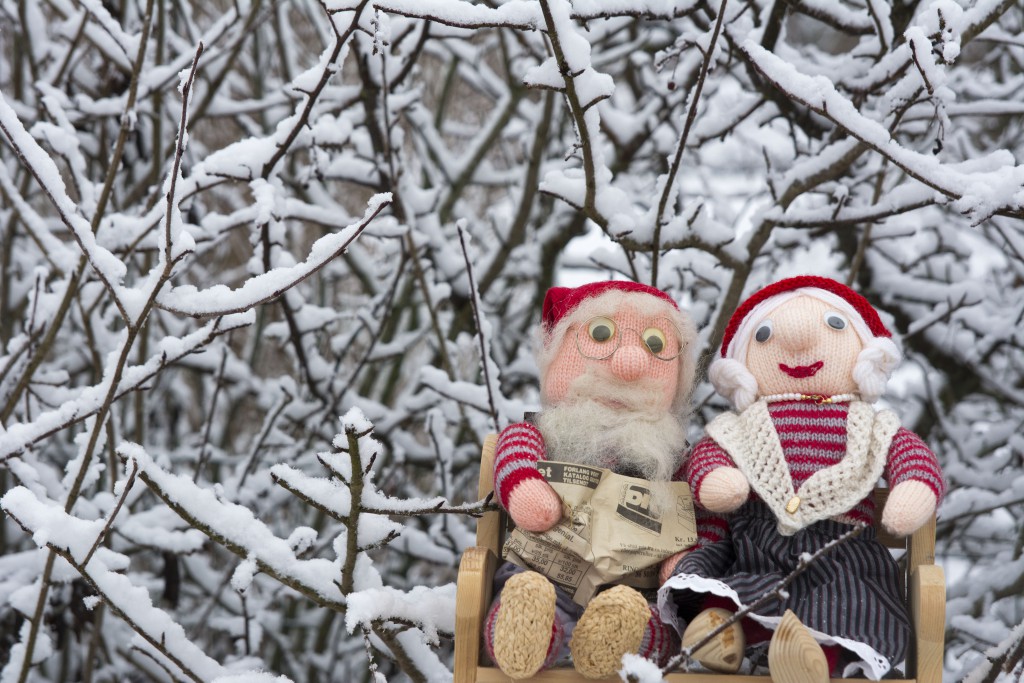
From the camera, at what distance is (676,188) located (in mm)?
1924

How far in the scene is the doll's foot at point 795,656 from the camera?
1.26 m

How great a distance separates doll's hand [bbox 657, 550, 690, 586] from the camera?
1510mm

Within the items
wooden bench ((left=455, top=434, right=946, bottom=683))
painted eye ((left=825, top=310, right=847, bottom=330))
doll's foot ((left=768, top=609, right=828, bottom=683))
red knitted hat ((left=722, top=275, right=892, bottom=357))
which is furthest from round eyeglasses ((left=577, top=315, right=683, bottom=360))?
doll's foot ((left=768, top=609, right=828, bottom=683))

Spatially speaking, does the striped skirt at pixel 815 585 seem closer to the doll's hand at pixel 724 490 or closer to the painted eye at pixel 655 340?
the doll's hand at pixel 724 490

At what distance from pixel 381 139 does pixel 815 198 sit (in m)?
1.28

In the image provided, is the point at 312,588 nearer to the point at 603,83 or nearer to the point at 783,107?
the point at 603,83

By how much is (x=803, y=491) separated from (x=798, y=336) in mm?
247

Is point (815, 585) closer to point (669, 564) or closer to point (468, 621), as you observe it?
point (669, 564)

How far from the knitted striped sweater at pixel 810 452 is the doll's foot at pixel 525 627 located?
0.32 m

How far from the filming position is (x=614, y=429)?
1614 mm

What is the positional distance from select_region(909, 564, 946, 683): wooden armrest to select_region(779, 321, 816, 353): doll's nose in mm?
394

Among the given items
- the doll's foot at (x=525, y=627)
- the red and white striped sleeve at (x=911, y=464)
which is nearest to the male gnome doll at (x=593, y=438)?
the doll's foot at (x=525, y=627)

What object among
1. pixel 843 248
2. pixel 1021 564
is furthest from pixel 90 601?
pixel 843 248

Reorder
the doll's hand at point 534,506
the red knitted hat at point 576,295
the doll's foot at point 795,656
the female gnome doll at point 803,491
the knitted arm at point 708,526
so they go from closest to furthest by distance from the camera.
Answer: the doll's foot at point 795,656
the female gnome doll at point 803,491
the doll's hand at point 534,506
the knitted arm at point 708,526
the red knitted hat at point 576,295
